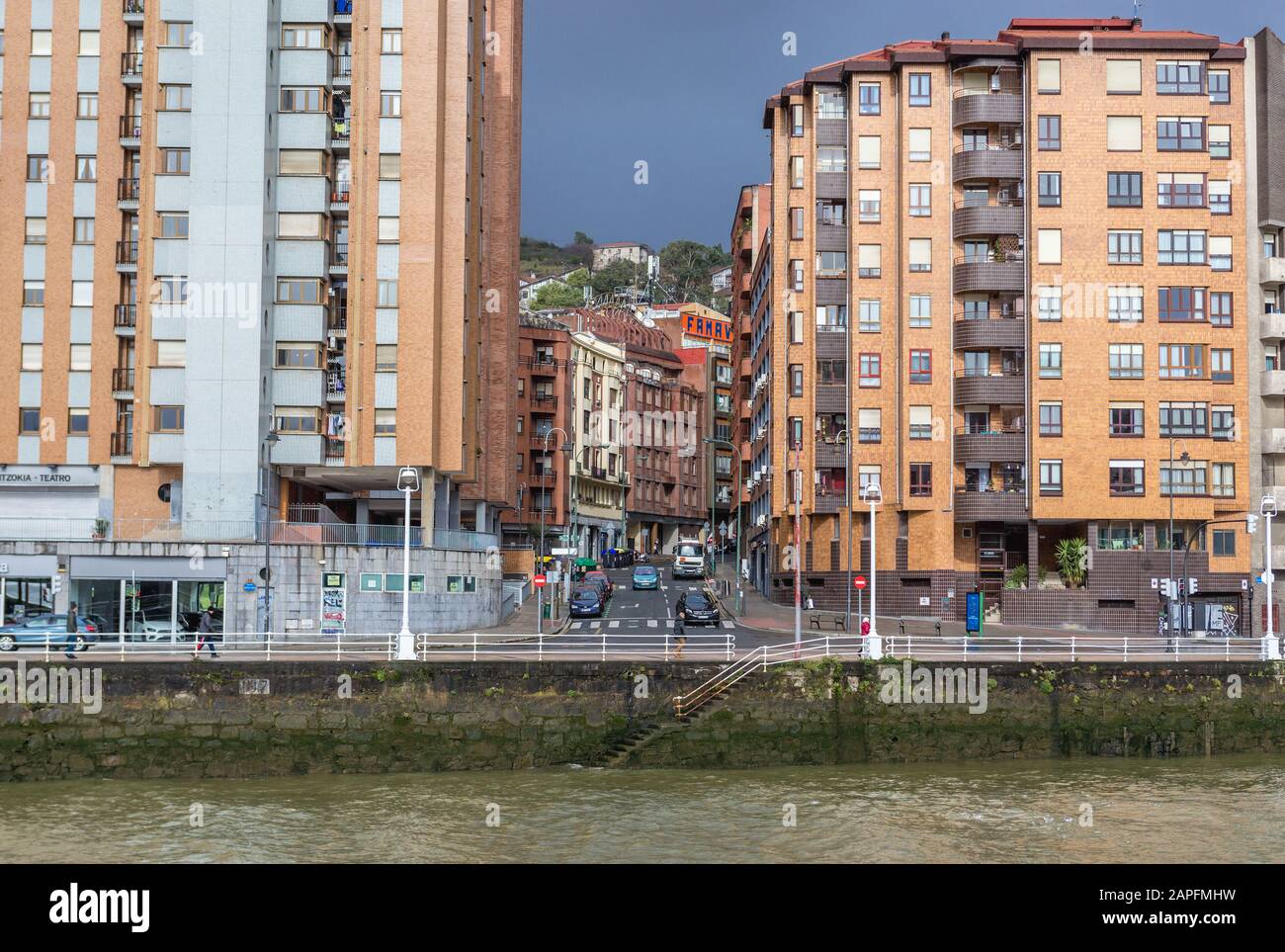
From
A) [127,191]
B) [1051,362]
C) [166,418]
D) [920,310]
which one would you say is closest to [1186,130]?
[1051,362]

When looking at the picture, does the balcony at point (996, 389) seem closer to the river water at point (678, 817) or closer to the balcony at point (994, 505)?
the balcony at point (994, 505)

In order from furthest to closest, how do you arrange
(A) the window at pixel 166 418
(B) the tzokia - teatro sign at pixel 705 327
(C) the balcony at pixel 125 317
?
1. (B) the tzokia - teatro sign at pixel 705 327
2. (C) the balcony at pixel 125 317
3. (A) the window at pixel 166 418

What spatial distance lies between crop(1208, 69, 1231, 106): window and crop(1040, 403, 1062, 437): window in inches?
723

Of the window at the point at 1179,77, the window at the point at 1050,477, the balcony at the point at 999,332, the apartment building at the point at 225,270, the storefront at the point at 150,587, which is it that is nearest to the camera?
the storefront at the point at 150,587

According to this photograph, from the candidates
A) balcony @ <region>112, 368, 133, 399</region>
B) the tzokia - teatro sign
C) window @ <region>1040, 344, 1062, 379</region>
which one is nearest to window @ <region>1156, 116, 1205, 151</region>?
window @ <region>1040, 344, 1062, 379</region>

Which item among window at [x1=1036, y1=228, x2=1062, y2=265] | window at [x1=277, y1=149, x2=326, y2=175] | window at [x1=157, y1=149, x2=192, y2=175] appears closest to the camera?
window at [x1=157, y1=149, x2=192, y2=175]

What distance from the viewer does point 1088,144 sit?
7181 cm

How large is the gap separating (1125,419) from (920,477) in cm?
1097

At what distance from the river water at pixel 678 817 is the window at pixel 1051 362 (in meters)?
36.7

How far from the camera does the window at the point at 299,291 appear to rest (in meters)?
62.6

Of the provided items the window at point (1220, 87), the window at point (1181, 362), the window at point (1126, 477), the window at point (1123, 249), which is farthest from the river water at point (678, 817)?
the window at point (1220, 87)

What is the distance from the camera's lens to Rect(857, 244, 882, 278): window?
76.0 meters

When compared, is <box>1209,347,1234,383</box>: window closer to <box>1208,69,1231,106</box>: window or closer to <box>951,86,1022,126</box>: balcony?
<box>1208,69,1231,106</box>: window
